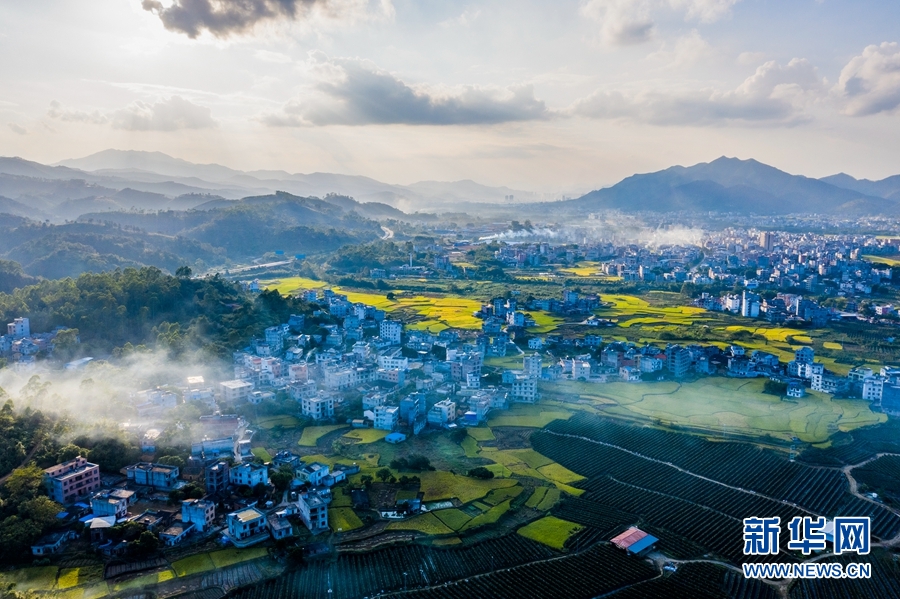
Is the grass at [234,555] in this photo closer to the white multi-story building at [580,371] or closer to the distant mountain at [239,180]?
the white multi-story building at [580,371]

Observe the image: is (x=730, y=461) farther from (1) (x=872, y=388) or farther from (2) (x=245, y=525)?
(2) (x=245, y=525)

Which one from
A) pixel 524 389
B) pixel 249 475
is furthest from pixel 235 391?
pixel 524 389

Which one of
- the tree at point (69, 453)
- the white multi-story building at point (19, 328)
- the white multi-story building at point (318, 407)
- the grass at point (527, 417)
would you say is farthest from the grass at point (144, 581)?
the white multi-story building at point (19, 328)

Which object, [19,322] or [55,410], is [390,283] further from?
[55,410]

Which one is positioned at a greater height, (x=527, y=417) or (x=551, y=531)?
(x=527, y=417)

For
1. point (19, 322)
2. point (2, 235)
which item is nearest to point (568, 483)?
point (19, 322)

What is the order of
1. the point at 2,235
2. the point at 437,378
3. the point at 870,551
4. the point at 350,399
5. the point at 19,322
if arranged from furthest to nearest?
1. the point at 2,235
2. the point at 19,322
3. the point at 437,378
4. the point at 350,399
5. the point at 870,551
